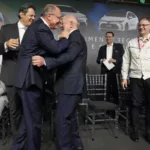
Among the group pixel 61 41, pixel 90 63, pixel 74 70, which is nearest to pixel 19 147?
pixel 74 70

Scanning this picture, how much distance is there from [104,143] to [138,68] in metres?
1.04

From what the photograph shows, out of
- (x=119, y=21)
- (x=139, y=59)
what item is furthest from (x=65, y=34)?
(x=119, y=21)

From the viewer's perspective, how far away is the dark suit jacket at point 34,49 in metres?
2.09

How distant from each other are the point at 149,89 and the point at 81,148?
3.70 ft

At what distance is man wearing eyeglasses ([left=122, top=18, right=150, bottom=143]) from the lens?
3.00m

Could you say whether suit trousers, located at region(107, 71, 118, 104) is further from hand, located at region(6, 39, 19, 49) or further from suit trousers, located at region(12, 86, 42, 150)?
hand, located at region(6, 39, 19, 49)

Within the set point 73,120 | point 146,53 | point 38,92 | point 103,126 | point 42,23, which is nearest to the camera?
point 42,23

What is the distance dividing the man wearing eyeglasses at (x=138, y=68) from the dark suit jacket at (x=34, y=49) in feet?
3.98

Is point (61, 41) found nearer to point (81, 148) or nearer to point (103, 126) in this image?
point (81, 148)

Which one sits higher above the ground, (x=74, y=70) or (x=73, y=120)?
(x=74, y=70)

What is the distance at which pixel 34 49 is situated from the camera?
2.15 metres

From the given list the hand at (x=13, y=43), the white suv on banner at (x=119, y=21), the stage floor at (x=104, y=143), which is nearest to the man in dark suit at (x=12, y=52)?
the hand at (x=13, y=43)

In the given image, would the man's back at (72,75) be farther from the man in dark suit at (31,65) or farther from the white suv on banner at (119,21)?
the white suv on banner at (119,21)

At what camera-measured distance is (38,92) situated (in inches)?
90.0
